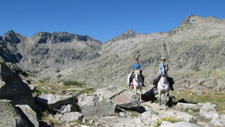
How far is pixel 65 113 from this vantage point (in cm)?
1152

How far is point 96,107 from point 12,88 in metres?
6.24

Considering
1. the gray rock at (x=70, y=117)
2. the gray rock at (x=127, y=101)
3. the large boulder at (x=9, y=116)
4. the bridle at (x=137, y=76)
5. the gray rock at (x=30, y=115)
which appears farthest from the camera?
the bridle at (x=137, y=76)

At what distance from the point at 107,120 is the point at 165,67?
7907 mm

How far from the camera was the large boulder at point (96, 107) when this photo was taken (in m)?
13.4

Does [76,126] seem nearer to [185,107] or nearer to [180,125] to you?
[180,125]

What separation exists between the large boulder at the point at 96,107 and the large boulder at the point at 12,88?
418cm

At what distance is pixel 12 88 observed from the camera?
9.45 m

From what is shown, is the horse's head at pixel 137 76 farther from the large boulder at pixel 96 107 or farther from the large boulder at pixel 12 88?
the large boulder at pixel 12 88

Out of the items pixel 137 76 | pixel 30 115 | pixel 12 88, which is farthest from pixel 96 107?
pixel 137 76

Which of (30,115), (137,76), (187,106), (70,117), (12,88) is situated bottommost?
(187,106)

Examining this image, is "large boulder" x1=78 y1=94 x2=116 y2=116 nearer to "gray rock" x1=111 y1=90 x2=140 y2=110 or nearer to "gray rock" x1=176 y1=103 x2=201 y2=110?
"gray rock" x1=111 y1=90 x2=140 y2=110

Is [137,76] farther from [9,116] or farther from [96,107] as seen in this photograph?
[9,116]

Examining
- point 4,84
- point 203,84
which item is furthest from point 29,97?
point 203,84

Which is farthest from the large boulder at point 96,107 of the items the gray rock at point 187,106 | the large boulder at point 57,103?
the gray rock at point 187,106
